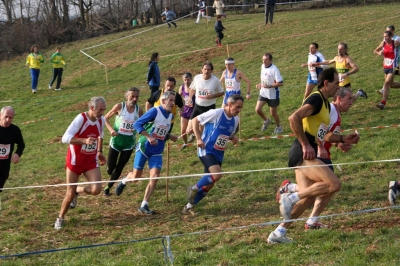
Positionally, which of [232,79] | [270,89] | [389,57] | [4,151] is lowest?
[4,151]

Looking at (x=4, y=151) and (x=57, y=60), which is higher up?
(x=57, y=60)

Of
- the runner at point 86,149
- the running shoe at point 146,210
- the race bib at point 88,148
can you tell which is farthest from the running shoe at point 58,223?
the running shoe at point 146,210

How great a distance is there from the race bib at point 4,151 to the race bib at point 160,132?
2.15 metres

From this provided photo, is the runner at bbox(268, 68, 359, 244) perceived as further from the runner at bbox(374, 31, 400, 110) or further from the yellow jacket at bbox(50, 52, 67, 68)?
the yellow jacket at bbox(50, 52, 67, 68)

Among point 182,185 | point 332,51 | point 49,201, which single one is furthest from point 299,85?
point 49,201

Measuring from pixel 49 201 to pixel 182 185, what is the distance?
2199 mm

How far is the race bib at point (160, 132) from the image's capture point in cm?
878

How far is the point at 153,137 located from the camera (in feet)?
28.3

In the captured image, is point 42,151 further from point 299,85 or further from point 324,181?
point 324,181

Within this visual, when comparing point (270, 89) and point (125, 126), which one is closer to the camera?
point (125, 126)

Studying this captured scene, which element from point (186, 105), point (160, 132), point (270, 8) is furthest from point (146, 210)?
point (270, 8)

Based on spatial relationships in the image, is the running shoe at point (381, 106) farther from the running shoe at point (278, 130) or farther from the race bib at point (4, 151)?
the race bib at point (4, 151)

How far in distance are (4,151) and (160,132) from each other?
Result: 2304 millimetres

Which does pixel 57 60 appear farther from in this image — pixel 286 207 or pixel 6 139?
pixel 286 207
